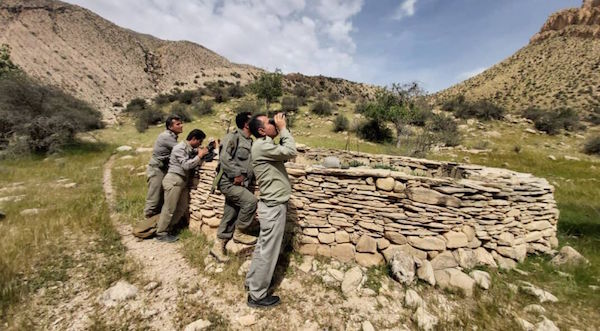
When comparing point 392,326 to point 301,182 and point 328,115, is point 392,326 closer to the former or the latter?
point 301,182

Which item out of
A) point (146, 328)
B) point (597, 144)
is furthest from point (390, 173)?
point (597, 144)

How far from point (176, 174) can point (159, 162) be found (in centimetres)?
60

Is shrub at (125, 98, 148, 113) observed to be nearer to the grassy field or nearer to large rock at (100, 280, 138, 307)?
the grassy field

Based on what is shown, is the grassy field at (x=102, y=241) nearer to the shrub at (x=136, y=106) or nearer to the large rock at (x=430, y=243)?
the large rock at (x=430, y=243)

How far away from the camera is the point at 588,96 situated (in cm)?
3014

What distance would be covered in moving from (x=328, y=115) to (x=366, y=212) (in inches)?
785

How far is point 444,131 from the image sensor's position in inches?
676

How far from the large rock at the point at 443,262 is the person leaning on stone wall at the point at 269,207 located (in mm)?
2616

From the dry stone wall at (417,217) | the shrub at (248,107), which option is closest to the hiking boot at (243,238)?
the dry stone wall at (417,217)

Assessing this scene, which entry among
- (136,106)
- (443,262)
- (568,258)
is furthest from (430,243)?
(136,106)

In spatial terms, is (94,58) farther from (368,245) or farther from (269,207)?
(368,245)

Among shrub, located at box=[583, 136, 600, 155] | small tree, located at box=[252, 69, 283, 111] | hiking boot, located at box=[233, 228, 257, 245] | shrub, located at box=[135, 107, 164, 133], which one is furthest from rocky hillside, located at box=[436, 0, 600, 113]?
shrub, located at box=[135, 107, 164, 133]

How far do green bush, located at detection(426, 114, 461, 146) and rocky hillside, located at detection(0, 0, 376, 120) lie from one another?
29824mm

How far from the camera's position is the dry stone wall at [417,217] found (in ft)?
13.2
